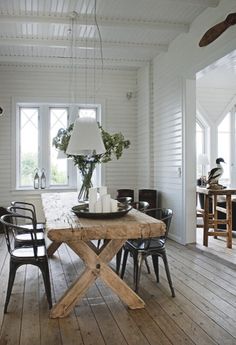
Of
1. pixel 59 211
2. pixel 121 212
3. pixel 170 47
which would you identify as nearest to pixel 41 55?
pixel 170 47

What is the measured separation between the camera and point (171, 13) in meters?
4.60

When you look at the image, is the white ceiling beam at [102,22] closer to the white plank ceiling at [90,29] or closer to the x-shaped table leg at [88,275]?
the white plank ceiling at [90,29]

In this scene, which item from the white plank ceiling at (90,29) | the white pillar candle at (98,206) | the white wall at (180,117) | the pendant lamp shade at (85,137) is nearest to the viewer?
the white pillar candle at (98,206)

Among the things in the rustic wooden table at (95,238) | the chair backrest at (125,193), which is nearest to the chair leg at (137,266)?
the rustic wooden table at (95,238)

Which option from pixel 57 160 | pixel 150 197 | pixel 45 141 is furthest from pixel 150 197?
pixel 45 141

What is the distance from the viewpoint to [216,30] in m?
4.08

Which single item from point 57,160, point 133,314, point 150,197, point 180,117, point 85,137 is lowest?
point 133,314

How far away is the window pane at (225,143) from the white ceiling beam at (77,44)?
10.2 feet

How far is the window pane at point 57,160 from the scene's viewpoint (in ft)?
23.4

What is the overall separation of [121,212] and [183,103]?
2893 mm

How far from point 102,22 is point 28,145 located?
3.27m

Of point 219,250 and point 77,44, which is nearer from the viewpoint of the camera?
point 219,250

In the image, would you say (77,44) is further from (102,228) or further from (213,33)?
(102,228)

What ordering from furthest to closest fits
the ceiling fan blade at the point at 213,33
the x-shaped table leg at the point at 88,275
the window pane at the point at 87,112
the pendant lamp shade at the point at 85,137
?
the window pane at the point at 87,112
the ceiling fan blade at the point at 213,33
the pendant lamp shade at the point at 85,137
the x-shaped table leg at the point at 88,275
